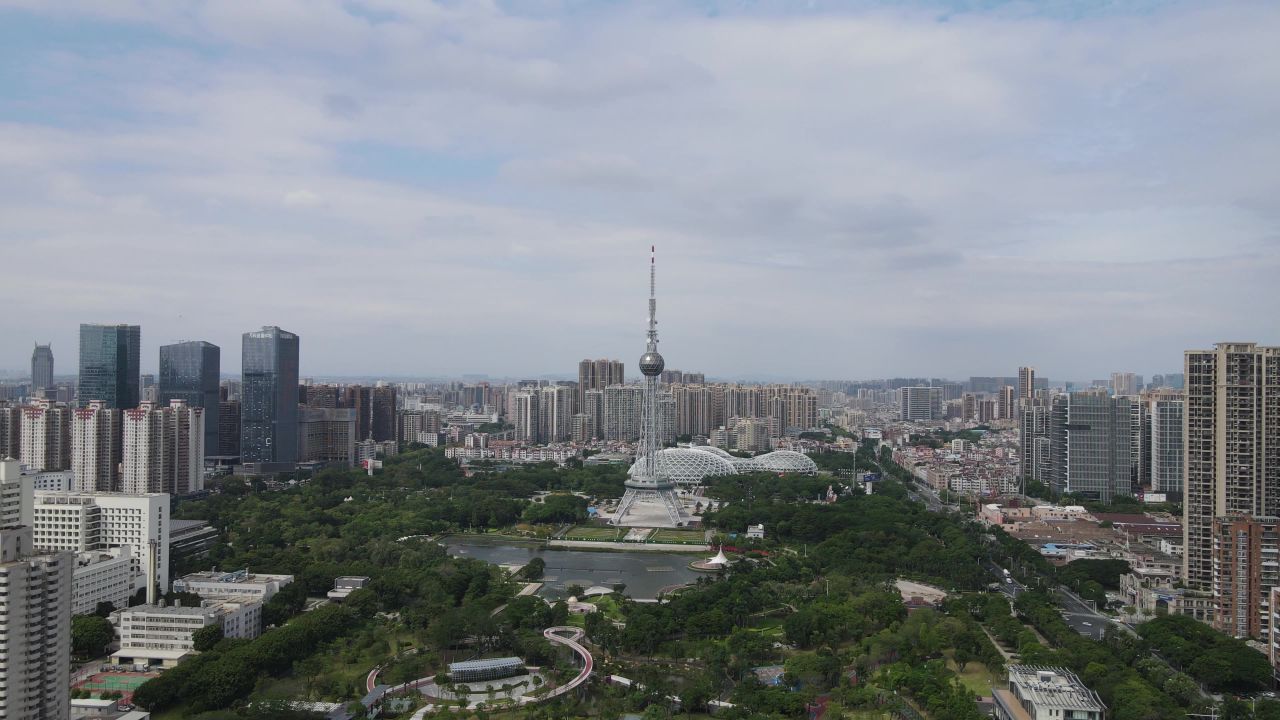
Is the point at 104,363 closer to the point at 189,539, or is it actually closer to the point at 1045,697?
the point at 189,539

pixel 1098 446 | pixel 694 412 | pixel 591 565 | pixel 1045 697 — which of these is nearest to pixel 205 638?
pixel 591 565

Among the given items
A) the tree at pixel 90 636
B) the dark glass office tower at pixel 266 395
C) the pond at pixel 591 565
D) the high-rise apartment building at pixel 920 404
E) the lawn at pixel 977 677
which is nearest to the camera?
the lawn at pixel 977 677

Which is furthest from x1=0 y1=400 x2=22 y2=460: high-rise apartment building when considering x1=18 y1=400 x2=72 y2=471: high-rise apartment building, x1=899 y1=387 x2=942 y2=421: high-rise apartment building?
x1=899 y1=387 x2=942 y2=421: high-rise apartment building

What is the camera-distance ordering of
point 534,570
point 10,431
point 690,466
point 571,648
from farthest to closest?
1. point 690,466
2. point 10,431
3. point 534,570
4. point 571,648

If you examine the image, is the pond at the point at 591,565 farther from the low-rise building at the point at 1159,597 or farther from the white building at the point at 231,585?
the low-rise building at the point at 1159,597

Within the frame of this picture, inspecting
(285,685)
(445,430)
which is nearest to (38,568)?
(285,685)

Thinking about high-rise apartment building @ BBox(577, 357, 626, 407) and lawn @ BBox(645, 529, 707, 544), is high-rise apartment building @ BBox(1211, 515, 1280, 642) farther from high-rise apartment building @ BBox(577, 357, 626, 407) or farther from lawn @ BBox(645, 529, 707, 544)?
high-rise apartment building @ BBox(577, 357, 626, 407)

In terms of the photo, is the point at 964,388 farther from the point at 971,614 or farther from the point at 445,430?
the point at 971,614

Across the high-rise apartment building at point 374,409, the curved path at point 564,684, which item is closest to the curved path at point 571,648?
the curved path at point 564,684
